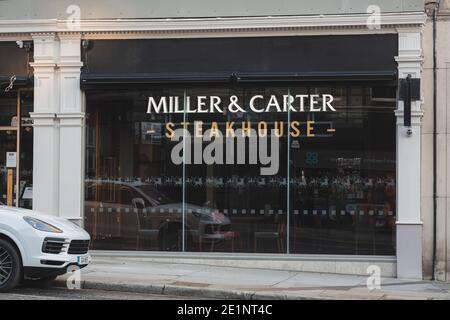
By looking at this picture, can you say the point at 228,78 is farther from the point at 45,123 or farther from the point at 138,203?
the point at 45,123

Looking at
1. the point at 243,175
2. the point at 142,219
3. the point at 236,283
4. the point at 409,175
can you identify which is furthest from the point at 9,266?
the point at 409,175

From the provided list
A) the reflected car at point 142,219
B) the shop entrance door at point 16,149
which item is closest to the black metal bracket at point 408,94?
the reflected car at point 142,219

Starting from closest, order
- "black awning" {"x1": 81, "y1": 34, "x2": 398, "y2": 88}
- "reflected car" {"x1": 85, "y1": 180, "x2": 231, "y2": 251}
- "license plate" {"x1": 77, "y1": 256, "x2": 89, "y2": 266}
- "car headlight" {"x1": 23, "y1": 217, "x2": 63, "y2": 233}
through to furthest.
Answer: "car headlight" {"x1": 23, "y1": 217, "x2": 63, "y2": 233}, "license plate" {"x1": 77, "y1": 256, "x2": 89, "y2": 266}, "black awning" {"x1": 81, "y1": 34, "x2": 398, "y2": 88}, "reflected car" {"x1": 85, "y1": 180, "x2": 231, "y2": 251}

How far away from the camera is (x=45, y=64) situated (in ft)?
43.5

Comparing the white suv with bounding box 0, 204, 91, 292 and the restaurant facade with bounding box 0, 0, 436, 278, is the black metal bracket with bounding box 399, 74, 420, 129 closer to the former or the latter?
the restaurant facade with bounding box 0, 0, 436, 278

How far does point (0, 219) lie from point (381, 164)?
708 cm

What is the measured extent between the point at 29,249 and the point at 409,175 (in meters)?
7.00

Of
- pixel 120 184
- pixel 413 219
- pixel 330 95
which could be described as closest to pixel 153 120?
pixel 120 184

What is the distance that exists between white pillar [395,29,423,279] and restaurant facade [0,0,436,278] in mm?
25

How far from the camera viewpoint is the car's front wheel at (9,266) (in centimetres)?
931

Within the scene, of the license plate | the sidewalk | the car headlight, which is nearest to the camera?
the car headlight

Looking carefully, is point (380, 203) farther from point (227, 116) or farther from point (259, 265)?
point (227, 116)

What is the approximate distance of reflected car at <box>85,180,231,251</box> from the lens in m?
13.2

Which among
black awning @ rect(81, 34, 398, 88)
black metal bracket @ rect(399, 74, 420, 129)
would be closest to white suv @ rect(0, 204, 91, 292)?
black awning @ rect(81, 34, 398, 88)
